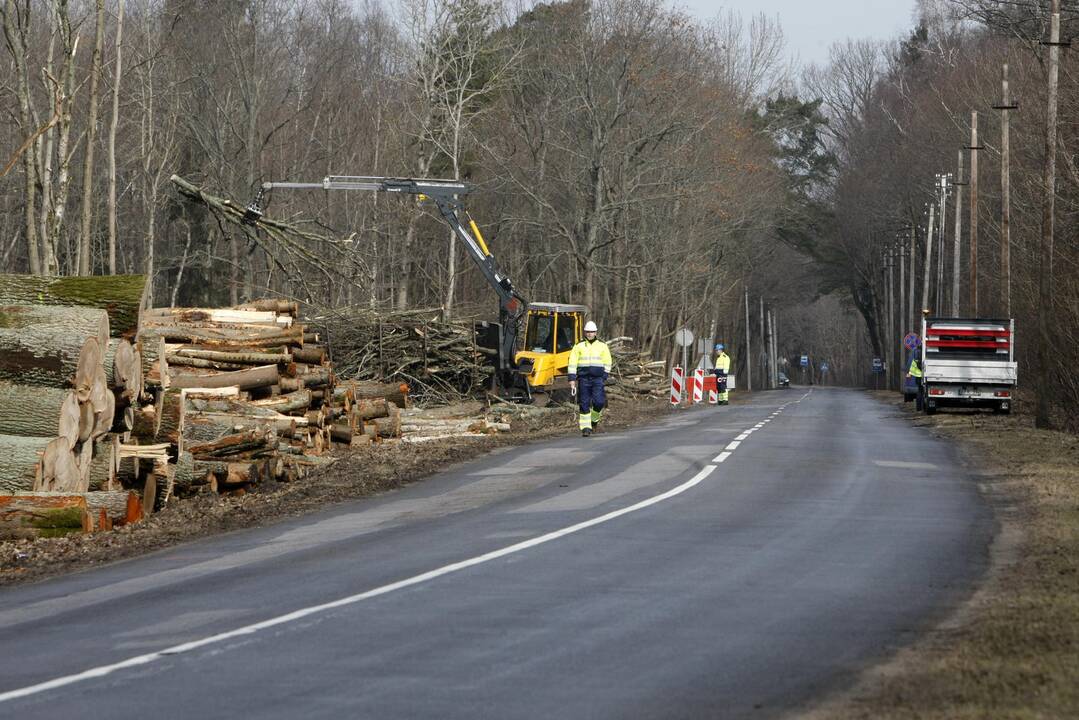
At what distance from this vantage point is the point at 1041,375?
105 feet

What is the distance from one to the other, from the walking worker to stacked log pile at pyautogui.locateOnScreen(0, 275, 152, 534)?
1156 centimetres

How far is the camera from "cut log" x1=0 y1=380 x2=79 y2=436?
14.5 m

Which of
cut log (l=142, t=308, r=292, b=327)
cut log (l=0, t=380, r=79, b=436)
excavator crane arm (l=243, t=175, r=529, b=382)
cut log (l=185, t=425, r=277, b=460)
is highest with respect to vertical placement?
excavator crane arm (l=243, t=175, r=529, b=382)

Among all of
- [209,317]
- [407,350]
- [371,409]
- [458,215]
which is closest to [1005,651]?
[209,317]

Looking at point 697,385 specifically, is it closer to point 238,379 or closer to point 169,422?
point 238,379

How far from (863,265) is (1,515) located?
8407 cm

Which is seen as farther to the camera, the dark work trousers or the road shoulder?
the dark work trousers

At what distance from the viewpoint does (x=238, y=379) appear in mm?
21766

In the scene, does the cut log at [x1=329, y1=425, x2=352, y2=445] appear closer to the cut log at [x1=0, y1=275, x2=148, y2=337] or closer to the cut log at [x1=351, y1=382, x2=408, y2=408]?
the cut log at [x1=351, y1=382, x2=408, y2=408]

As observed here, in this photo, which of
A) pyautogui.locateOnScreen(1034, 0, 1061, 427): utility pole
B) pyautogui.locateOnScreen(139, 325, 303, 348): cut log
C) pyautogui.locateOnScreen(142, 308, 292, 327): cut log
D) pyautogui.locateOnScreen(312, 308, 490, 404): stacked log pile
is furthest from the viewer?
pyautogui.locateOnScreen(312, 308, 490, 404): stacked log pile

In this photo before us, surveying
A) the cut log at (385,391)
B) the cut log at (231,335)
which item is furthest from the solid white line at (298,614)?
the cut log at (385,391)

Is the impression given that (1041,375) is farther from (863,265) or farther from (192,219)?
(863,265)

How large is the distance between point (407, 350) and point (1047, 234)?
1541 centimetres

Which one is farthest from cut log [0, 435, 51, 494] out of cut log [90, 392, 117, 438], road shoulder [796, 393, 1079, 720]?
road shoulder [796, 393, 1079, 720]
